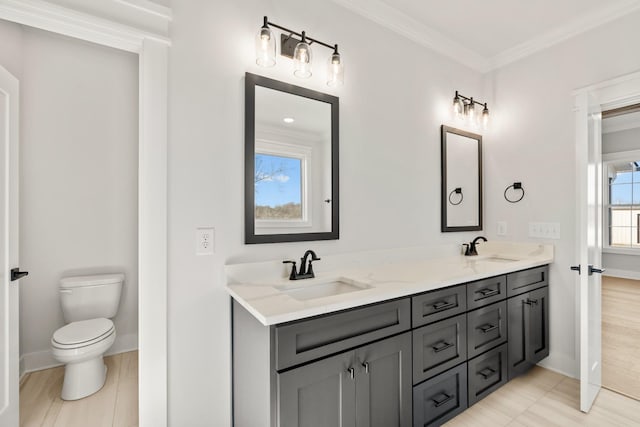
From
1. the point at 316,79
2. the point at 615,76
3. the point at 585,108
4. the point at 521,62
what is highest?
the point at 521,62

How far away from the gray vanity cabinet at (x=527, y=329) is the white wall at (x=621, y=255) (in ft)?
6.15

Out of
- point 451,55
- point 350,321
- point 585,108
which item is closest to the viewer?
point 350,321

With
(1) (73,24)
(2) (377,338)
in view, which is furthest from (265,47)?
(2) (377,338)

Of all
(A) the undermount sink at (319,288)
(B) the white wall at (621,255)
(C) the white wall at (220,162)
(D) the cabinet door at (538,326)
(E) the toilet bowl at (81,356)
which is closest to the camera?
(C) the white wall at (220,162)

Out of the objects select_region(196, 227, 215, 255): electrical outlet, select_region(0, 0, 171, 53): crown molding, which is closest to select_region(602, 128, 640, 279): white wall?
select_region(196, 227, 215, 255): electrical outlet

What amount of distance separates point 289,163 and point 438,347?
1.29 m

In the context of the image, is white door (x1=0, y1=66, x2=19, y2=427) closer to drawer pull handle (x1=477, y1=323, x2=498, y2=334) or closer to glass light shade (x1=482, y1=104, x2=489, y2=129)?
drawer pull handle (x1=477, y1=323, x2=498, y2=334)

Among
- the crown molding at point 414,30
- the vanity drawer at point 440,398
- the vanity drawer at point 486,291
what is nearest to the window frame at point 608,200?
the crown molding at point 414,30

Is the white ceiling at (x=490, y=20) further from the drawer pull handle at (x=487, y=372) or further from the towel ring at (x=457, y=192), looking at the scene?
the drawer pull handle at (x=487, y=372)

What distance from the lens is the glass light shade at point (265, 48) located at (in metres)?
1.55

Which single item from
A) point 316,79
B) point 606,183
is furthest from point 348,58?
point 606,183

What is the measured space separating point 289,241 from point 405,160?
1.13m

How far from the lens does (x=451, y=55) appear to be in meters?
2.56

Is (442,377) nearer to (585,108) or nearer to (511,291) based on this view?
(511,291)
